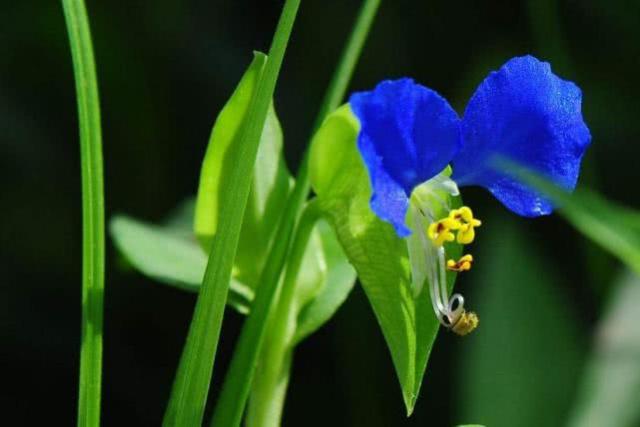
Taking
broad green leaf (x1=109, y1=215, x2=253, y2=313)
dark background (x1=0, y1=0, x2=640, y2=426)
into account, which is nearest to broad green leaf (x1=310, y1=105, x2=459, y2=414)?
broad green leaf (x1=109, y1=215, x2=253, y2=313)

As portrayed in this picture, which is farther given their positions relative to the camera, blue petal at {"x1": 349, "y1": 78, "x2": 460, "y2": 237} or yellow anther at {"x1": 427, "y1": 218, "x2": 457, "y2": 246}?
yellow anther at {"x1": 427, "y1": 218, "x2": 457, "y2": 246}

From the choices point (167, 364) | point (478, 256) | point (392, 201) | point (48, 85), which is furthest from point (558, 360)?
point (48, 85)

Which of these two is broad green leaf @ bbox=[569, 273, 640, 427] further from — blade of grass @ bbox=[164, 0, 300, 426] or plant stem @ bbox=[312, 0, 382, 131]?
blade of grass @ bbox=[164, 0, 300, 426]

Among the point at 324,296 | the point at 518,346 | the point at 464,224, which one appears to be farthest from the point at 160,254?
the point at 518,346

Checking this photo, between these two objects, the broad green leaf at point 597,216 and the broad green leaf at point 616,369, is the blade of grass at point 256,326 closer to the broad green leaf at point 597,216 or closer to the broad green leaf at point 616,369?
the broad green leaf at point 597,216

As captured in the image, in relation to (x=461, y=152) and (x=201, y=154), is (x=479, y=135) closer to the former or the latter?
(x=461, y=152)
